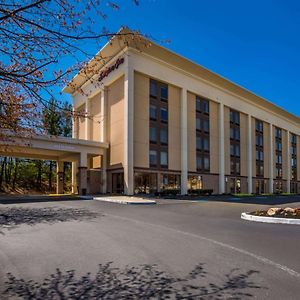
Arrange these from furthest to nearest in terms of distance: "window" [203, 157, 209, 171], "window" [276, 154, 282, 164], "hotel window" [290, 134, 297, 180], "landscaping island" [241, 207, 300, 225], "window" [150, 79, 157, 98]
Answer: "hotel window" [290, 134, 297, 180] < "window" [276, 154, 282, 164] < "window" [203, 157, 209, 171] < "window" [150, 79, 157, 98] < "landscaping island" [241, 207, 300, 225]

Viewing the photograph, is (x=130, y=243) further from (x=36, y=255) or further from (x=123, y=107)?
(x=123, y=107)

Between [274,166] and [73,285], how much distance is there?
6405 centimetres

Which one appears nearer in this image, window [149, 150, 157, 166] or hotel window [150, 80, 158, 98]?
window [149, 150, 157, 166]

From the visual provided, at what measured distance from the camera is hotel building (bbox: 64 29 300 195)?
39.1 meters

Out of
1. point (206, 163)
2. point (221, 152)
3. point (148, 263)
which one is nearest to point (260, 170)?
point (221, 152)

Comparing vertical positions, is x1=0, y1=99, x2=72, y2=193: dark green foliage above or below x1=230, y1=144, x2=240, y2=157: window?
below

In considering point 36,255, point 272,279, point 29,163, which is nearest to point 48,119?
point 36,255

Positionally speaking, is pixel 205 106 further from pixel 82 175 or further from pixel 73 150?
pixel 82 175

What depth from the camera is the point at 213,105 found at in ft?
167

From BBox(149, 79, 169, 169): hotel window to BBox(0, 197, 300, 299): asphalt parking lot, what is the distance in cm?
2919

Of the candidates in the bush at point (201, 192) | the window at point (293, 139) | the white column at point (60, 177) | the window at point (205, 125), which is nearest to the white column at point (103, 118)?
the white column at point (60, 177)

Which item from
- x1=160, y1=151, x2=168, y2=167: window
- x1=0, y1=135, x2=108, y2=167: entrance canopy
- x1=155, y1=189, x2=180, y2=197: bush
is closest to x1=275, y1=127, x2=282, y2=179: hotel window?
x1=160, y1=151, x2=168, y2=167: window

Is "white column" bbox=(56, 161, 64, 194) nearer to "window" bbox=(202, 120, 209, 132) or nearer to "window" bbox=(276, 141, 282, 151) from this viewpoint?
"window" bbox=(202, 120, 209, 132)

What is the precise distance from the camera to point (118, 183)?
40000mm
